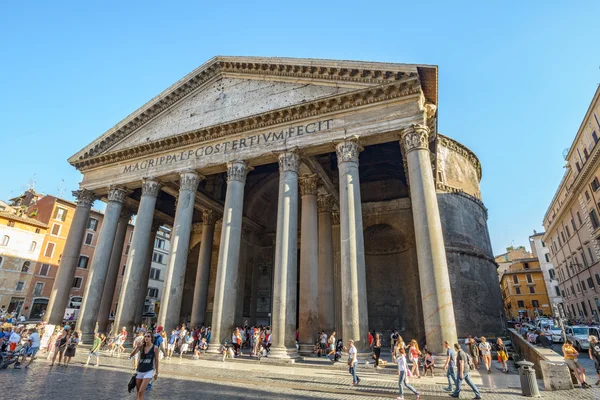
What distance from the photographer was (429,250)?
9.66 metres

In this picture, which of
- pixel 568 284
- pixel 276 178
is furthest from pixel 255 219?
pixel 568 284

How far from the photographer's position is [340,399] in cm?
629

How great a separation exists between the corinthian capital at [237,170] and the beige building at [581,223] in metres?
24.3

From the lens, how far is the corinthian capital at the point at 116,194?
53.5ft

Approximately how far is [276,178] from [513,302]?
48.7 metres

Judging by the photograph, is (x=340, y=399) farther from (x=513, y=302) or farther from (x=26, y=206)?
(x=513, y=302)

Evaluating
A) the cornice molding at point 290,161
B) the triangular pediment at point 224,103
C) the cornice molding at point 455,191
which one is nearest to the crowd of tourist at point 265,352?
the cornice molding at point 290,161

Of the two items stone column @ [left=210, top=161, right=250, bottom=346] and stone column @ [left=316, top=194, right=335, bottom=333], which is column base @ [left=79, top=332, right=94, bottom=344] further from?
stone column @ [left=316, top=194, right=335, bottom=333]

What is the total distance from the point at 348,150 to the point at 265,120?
13.2 ft

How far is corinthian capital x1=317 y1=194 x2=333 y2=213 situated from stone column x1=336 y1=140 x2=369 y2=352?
14.5 ft

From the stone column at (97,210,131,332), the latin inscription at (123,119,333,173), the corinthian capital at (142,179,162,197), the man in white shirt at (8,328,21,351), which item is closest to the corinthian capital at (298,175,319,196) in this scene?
the latin inscription at (123,119,333,173)

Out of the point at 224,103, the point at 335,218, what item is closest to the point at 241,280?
the point at 335,218

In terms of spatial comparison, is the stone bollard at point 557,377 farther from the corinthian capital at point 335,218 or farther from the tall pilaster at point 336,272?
the corinthian capital at point 335,218

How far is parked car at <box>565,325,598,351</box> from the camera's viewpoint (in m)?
16.3
